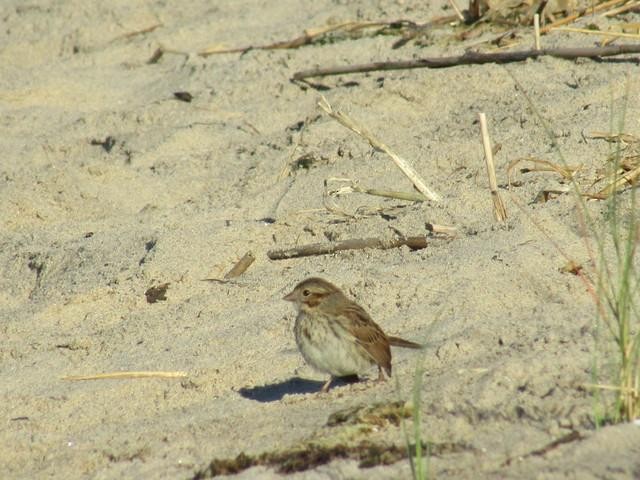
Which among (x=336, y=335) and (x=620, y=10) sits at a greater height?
(x=620, y=10)

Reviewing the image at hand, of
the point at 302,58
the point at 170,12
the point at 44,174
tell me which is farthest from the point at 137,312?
the point at 170,12

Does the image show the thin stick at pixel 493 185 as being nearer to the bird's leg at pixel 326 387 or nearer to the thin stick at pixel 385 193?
the thin stick at pixel 385 193

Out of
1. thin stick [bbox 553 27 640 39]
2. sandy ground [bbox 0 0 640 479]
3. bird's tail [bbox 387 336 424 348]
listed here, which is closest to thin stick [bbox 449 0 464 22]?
sandy ground [bbox 0 0 640 479]

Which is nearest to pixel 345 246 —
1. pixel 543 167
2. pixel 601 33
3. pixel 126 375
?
pixel 543 167

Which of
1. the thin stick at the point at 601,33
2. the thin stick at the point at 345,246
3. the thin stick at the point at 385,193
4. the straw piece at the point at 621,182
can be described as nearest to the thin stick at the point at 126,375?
the thin stick at the point at 345,246

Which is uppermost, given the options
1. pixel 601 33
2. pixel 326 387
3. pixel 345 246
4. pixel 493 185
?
pixel 601 33

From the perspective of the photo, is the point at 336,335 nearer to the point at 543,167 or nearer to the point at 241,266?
the point at 241,266

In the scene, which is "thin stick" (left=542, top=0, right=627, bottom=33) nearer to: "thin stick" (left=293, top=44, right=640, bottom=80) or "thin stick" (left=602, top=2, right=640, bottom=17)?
"thin stick" (left=602, top=2, right=640, bottom=17)
